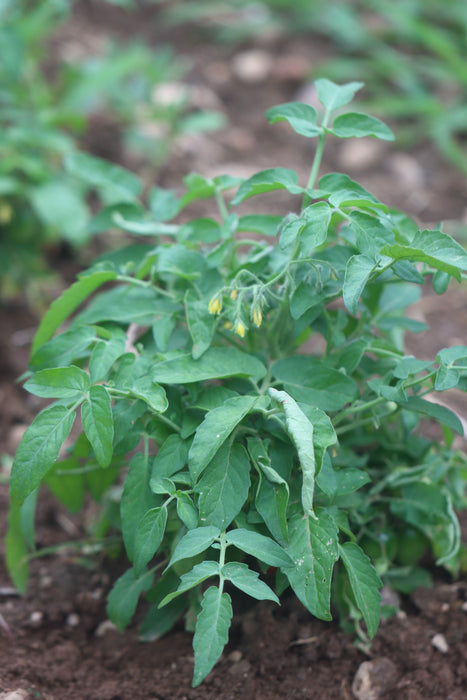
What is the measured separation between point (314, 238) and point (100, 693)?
2.95 ft

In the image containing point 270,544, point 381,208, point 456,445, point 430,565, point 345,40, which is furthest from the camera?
point 345,40

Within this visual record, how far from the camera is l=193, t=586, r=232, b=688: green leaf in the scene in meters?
0.95

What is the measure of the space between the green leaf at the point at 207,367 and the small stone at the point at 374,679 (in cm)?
59

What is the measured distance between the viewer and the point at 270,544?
1.06 metres

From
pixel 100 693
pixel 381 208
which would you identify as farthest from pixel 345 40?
pixel 100 693

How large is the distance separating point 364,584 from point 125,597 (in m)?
0.44

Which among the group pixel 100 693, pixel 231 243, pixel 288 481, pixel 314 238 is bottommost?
pixel 100 693

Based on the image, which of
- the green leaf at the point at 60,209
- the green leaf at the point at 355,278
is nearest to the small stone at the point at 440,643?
the green leaf at the point at 355,278

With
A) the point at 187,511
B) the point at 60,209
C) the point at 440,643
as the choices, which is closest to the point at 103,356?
the point at 187,511

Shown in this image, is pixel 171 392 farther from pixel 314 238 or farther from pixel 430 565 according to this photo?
pixel 430 565

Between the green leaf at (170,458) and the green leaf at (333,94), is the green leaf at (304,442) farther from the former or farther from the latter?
the green leaf at (333,94)

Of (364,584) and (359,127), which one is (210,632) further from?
(359,127)

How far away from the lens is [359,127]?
129 cm

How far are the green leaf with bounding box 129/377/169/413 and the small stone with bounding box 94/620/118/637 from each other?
0.58 metres
